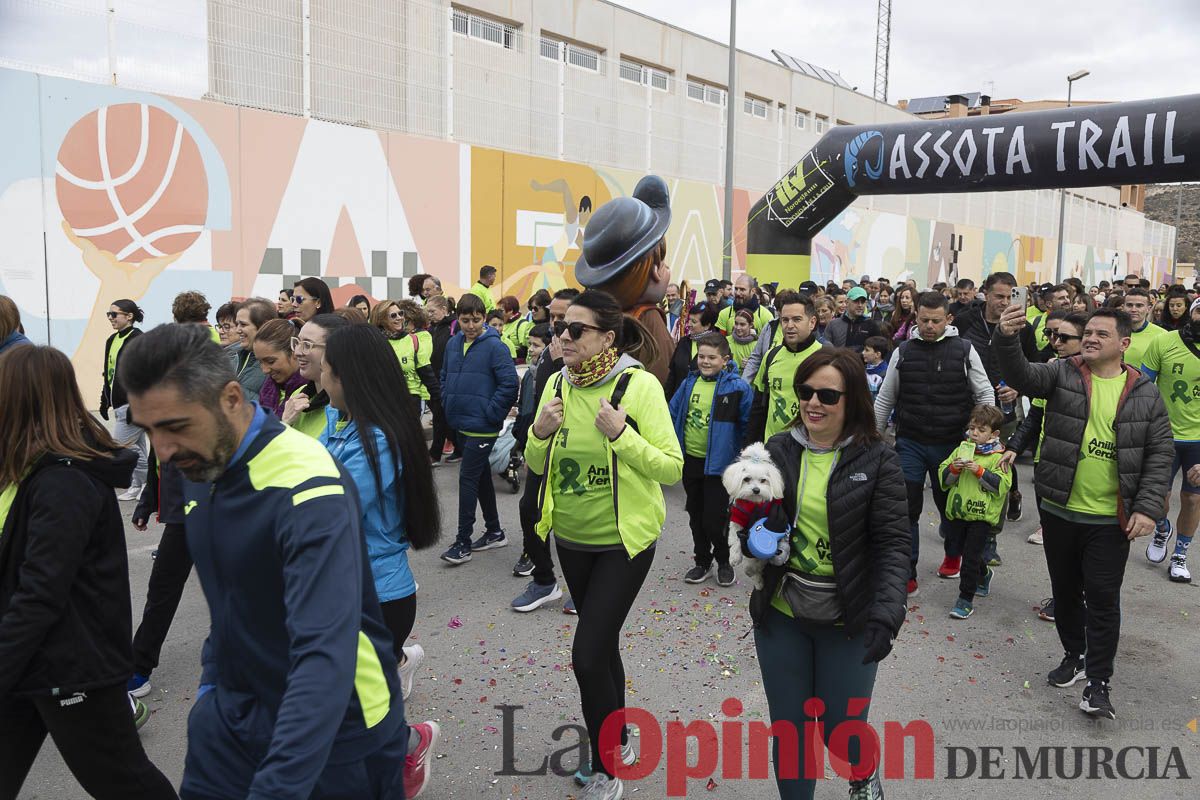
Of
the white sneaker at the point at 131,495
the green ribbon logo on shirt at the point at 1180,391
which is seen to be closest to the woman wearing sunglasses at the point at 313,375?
the white sneaker at the point at 131,495

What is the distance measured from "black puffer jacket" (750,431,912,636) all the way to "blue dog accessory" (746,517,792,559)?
10 cm

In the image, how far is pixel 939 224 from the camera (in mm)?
32875

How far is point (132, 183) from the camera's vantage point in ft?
36.7

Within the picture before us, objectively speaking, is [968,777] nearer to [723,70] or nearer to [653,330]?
[653,330]

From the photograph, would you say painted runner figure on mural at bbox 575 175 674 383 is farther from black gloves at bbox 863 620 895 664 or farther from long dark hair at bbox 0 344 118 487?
long dark hair at bbox 0 344 118 487

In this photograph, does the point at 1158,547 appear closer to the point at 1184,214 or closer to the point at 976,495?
the point at 976,495

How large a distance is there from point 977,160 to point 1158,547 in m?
7.79

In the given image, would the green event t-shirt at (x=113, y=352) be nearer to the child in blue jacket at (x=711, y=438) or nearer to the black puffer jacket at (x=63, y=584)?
the child in blue jacket at (x=711, y=438)

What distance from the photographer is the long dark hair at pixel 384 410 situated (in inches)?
125

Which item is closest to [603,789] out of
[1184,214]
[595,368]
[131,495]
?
[595,368]

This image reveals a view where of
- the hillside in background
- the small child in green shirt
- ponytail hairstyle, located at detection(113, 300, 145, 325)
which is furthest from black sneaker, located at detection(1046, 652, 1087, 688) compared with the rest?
the hillside in background

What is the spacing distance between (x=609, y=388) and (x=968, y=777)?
2.28m

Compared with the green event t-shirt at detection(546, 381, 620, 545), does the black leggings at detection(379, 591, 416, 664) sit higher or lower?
lower

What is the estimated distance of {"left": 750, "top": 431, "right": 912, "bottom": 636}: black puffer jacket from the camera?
117 inches
